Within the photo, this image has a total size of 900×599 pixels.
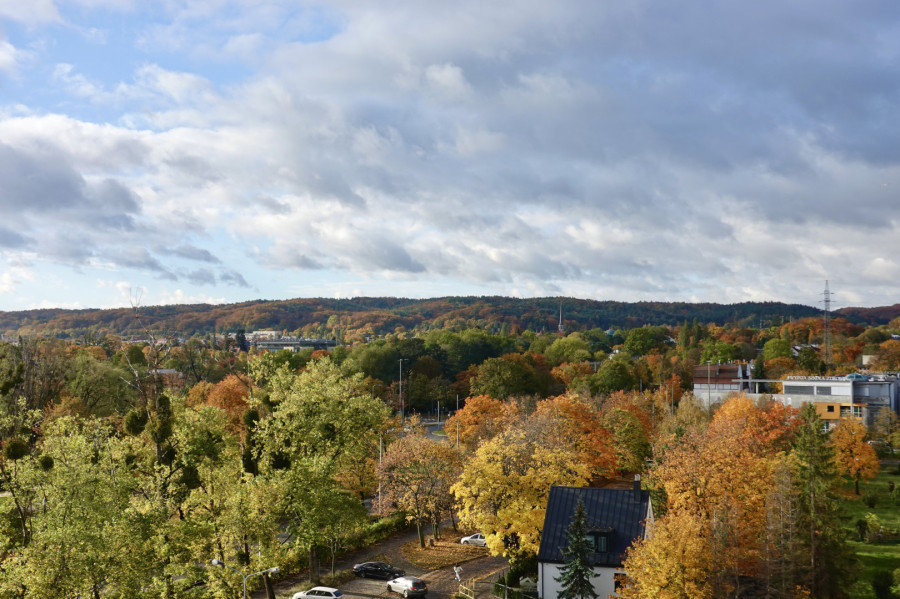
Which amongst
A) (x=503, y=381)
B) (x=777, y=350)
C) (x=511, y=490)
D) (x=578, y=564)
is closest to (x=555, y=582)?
(x=578, y=564)

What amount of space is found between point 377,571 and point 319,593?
526 centimetres

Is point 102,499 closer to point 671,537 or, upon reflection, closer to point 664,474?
point 671,537

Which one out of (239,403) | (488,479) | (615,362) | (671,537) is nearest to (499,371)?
(615,362)

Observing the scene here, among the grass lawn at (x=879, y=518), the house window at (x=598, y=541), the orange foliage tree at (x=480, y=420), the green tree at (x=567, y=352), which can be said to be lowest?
the grass lawn at (x=879, y=518)

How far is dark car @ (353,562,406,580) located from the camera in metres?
39.8

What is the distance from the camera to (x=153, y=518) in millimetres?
31781

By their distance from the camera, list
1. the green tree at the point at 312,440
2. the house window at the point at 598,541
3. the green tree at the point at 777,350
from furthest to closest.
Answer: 1. the green tree at the point at 777,350
2. the green tree at the point at 312,440
3. the house window at the point at 598,541

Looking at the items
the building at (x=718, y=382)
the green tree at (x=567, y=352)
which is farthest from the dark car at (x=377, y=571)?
the green tree at (x=567, y=352)

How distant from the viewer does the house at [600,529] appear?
34.2 metres

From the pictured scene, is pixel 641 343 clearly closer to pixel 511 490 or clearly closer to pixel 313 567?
→ pixel 511 490

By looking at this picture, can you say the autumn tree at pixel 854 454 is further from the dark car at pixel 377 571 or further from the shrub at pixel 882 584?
the dark car at pixel 377 571

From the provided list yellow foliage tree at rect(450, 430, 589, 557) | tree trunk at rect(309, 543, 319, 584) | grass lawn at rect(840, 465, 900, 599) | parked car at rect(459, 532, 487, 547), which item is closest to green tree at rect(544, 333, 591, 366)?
grass lawn at rect(840, 465, 900, 599)

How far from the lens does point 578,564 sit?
32.6m

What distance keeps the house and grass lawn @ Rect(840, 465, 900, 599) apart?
45.9 ft
